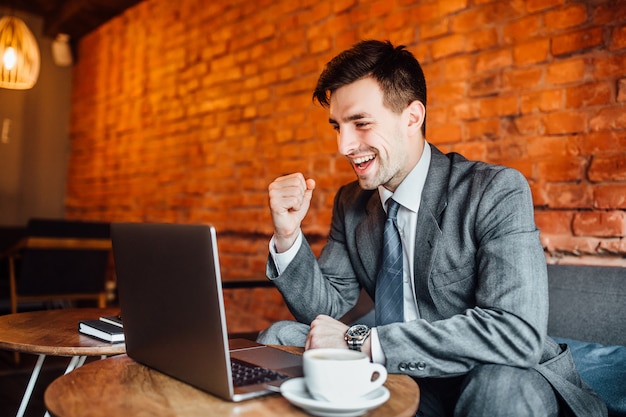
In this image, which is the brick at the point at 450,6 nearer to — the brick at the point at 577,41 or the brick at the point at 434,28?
the brick at the point at 434,28

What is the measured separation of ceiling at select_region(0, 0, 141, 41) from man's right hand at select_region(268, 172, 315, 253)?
3.99 metres

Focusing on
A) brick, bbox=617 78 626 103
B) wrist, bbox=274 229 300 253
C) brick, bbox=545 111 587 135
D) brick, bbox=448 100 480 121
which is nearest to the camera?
wrist, bbox=274 229 300 253

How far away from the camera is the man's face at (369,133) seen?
1.67 meters

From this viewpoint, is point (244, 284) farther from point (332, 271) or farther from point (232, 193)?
point (232, 193)

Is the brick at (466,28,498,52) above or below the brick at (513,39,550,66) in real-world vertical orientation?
above

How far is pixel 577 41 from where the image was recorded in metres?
2.02

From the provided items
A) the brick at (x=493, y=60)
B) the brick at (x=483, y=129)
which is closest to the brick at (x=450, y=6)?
the brick at (x=493, y=60)

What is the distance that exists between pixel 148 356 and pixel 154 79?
3.81m

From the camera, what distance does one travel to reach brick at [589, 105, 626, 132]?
1.91 metres

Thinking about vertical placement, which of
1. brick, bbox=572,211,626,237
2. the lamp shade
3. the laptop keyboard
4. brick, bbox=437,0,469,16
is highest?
the lamp shade


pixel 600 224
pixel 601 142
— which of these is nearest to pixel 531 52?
pixel 601 142

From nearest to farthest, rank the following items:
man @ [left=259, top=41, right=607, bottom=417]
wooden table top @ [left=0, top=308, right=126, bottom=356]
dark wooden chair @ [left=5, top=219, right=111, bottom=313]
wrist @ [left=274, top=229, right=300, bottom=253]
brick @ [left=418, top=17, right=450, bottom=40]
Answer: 1. man @ [left=259, top=41, right=607, bottom=417]
2. wooden table top @ [left=0, top=308, right=126, bottom=356]
3. wrist @ [left=274, top=229, right=300, bottom=253]
4. brick @ [left=418, top=17, right=450, bottom=40]
5. dark wooden chair @ [left=5, top=219, right=111, bottom=313]

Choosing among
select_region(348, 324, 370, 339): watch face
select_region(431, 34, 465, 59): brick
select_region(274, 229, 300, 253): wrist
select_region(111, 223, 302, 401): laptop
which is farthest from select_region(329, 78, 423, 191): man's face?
select_region(431, 34, 465, 59): brick

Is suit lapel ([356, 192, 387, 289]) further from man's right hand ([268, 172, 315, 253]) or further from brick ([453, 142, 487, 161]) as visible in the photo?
brick ([453, 142, 487, 161])
